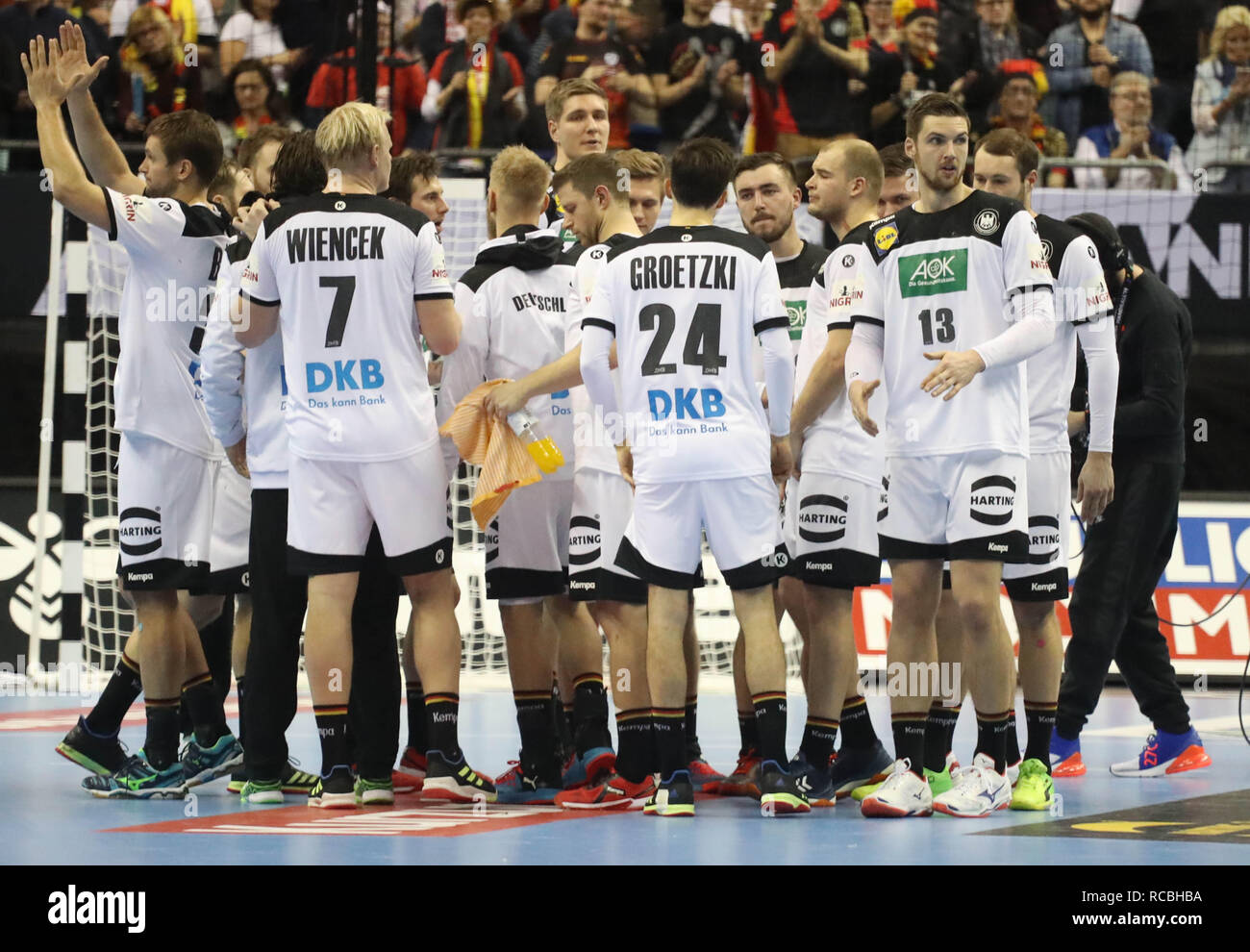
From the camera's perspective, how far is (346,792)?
20.5ft

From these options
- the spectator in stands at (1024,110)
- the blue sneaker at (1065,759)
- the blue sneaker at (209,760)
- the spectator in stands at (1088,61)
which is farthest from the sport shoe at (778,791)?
the spectator in stands at (1088,61)

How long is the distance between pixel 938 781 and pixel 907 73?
26.5 ft

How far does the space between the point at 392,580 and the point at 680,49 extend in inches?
304

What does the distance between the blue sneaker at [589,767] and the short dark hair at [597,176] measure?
2.18 meters

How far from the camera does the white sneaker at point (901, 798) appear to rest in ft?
20.1

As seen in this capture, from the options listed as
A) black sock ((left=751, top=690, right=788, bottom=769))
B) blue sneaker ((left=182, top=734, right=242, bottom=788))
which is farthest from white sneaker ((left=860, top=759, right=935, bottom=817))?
blue sneaker ((left=182, top=734, right=242, bottom=788))

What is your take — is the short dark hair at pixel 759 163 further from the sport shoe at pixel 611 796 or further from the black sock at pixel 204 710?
the black sock at pixel 204 710

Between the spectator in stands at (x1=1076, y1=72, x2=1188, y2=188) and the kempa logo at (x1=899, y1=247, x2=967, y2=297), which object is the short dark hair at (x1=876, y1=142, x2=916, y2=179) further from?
the spectator in stands at (x1=1076, y1=72, x2=1188, y2=188)

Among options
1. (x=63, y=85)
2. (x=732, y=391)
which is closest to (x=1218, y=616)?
(x=732, y=391)

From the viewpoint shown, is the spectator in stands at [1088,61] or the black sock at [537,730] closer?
the black sock at [537,730]

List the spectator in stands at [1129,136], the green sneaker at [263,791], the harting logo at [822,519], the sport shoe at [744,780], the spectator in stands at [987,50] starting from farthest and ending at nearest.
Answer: the spectator in stands at [987,50] → the spectator in stands at [1129,136] → the sport shoe at [744,780] → the harting logo at [822,519] → the green sneaker at [263,791]
